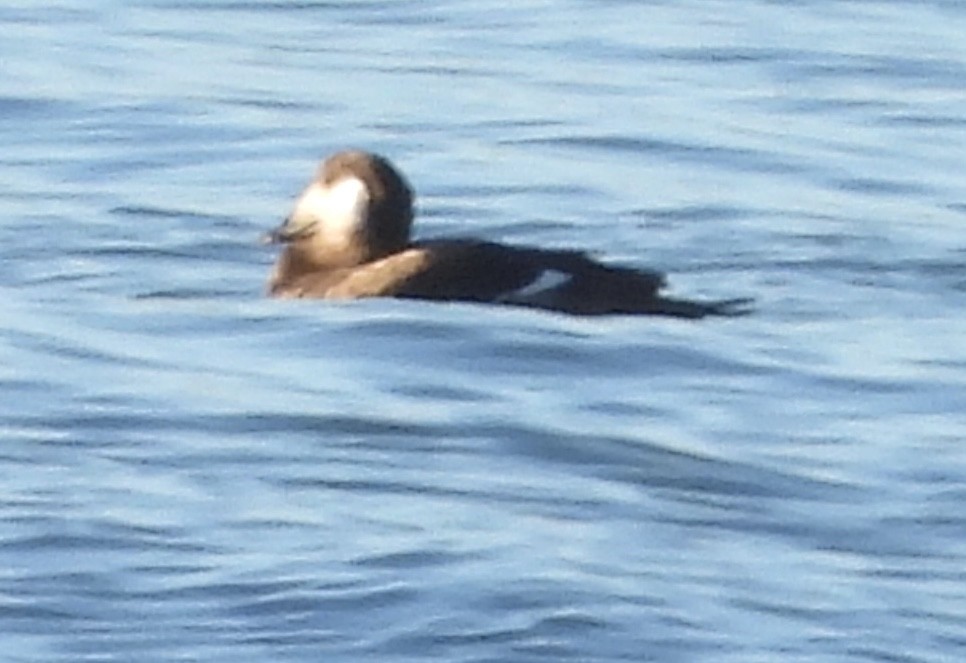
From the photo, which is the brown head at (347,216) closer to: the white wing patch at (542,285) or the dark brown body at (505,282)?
the dark brown body at (505,282)

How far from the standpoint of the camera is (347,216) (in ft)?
42.1

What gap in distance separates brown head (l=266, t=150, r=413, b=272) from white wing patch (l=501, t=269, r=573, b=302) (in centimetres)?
90

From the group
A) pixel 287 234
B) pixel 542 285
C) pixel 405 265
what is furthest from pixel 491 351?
pixel 287 234

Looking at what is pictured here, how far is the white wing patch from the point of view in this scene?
11.7 m

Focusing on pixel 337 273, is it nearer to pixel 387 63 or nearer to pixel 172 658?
pixel 387 63

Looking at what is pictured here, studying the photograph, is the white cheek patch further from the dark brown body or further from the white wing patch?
the white wing patch

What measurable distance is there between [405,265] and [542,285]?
60 cm

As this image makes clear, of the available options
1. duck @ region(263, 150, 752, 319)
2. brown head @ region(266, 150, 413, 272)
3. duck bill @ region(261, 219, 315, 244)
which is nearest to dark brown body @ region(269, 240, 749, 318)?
duck @ region(263, 150, 752, 319)

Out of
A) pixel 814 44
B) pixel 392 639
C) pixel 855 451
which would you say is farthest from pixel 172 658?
pixel 814 44

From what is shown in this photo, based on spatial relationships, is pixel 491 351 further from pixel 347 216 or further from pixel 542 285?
pixel 347 216

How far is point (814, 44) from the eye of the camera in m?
16.2

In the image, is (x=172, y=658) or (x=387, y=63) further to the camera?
(x=387, y=63)

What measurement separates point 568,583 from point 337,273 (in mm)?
4325

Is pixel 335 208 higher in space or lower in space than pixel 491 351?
higher
